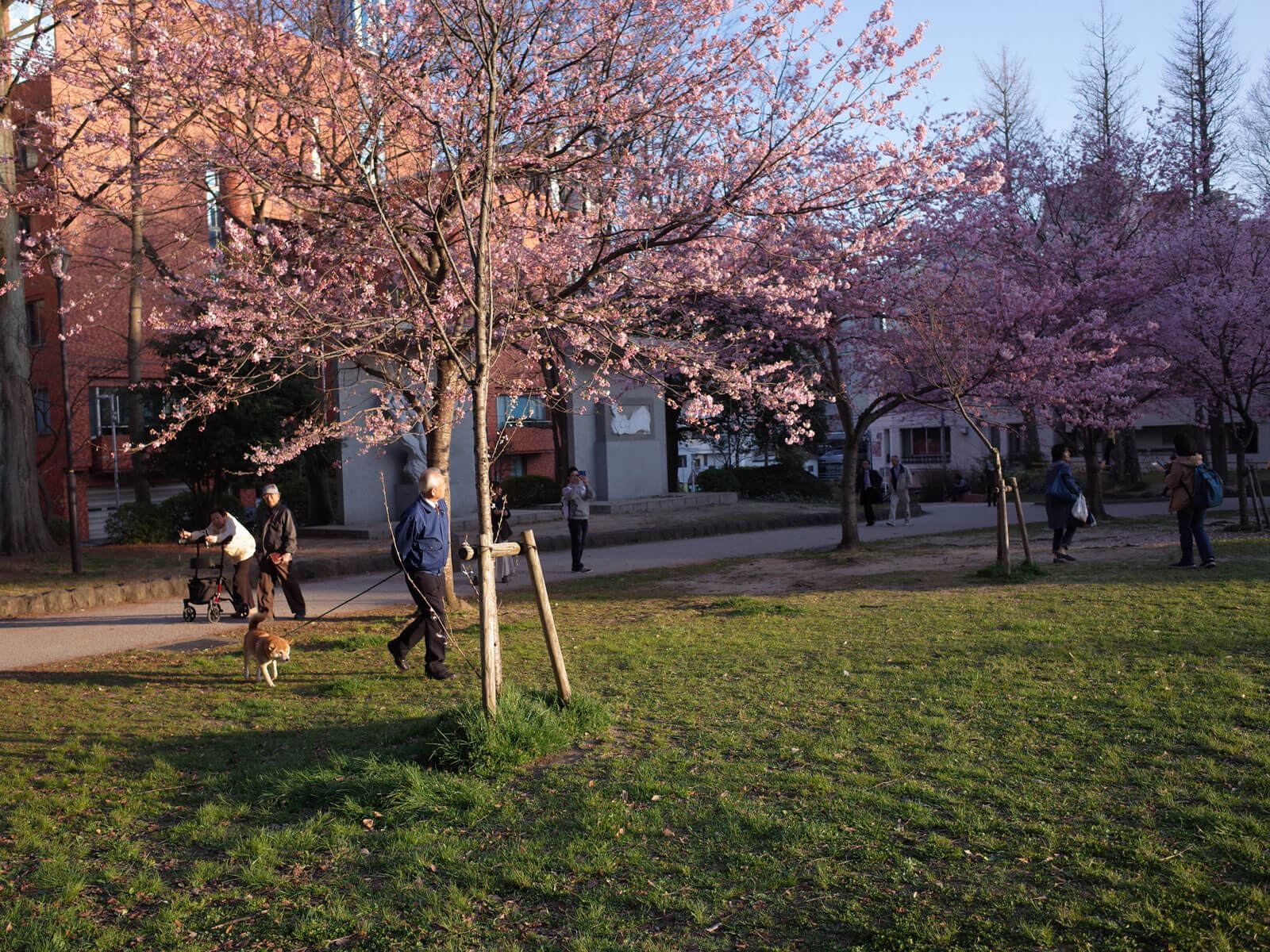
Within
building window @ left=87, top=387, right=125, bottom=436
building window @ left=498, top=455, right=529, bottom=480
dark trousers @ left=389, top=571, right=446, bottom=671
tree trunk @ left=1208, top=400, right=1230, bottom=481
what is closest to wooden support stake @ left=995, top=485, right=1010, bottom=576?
dark trousers @ left=389, top=571, right=446, bottom=671

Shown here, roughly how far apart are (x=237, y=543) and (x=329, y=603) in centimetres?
269

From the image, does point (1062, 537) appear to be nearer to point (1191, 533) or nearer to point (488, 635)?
point (1191, 533)

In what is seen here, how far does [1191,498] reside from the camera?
1203cm

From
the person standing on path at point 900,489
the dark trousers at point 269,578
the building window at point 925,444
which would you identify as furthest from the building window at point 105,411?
the building window at point 925,444

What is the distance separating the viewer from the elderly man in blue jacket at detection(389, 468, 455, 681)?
7.77 m

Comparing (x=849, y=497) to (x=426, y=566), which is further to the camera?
(x=849, y=497)

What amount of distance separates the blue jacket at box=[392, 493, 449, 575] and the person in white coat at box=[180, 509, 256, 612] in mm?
3686

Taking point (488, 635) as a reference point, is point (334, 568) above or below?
below

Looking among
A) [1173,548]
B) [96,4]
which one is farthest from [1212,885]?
[1173,548]

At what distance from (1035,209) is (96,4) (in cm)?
2222

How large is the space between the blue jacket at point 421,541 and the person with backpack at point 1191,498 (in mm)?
9078

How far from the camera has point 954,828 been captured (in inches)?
162

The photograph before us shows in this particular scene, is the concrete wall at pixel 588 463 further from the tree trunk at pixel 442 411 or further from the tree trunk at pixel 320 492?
the tree trunk at pixel 442 411

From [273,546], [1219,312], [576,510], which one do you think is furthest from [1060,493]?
[273,546]
